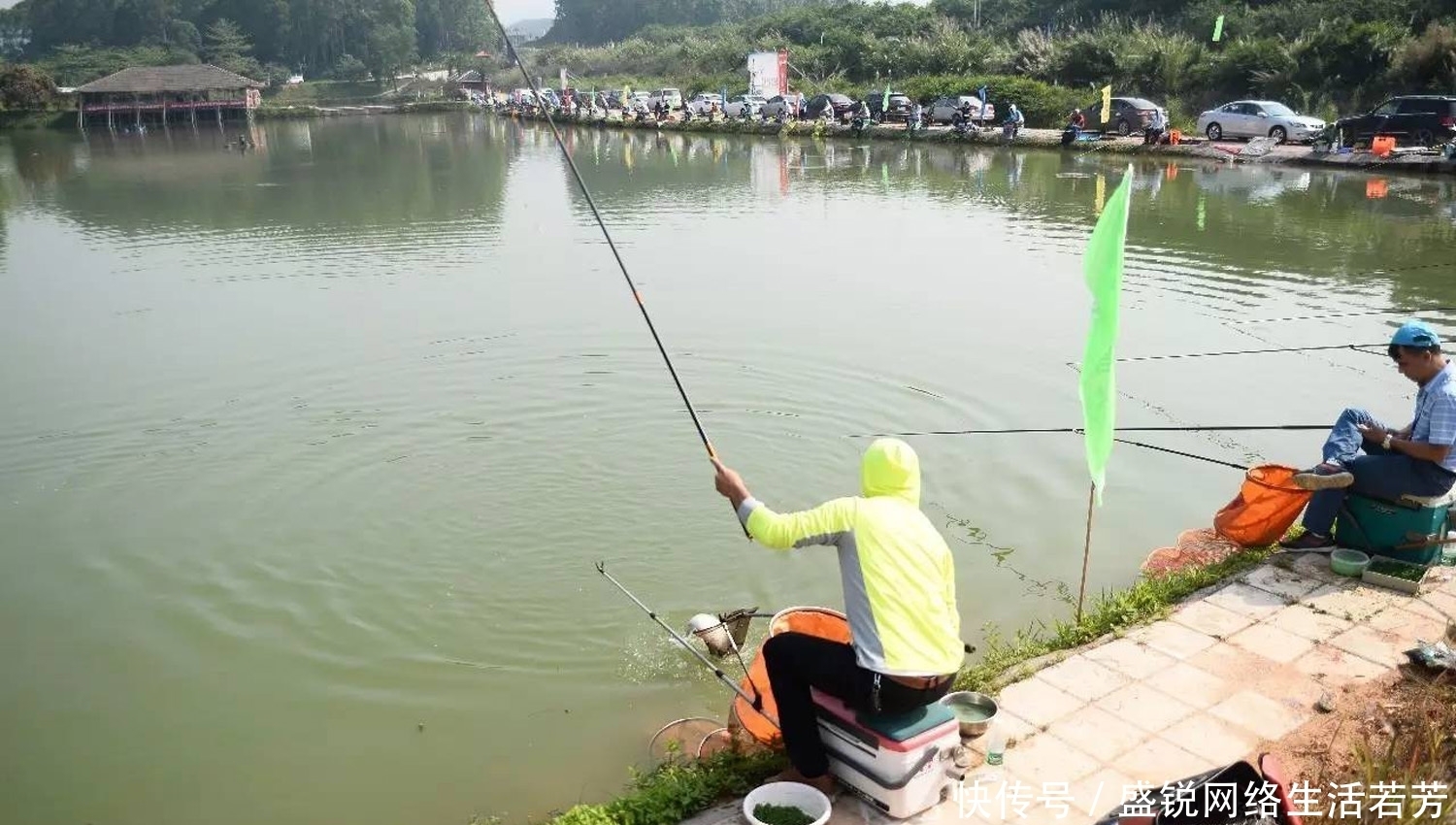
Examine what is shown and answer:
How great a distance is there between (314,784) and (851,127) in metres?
36.4

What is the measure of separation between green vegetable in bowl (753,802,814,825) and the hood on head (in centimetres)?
107

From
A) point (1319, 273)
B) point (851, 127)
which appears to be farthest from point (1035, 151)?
point (1319, 273)

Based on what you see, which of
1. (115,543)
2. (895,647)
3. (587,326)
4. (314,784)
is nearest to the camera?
(895,647)

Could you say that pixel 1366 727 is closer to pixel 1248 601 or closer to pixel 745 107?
pixel 1248 601

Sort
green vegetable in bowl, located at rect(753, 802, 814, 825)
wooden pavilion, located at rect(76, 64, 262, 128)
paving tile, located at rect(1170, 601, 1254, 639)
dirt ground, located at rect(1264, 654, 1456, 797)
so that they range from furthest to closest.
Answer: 1. wooden pavilion, located at rect(76, 64, 262, 128)
2. paving tile, located at rect(1170, 601, 1254, 639)
3. dirt ground, located at rect(1264, 654, 1456, 797)
4. green vegetable in bowl, located at rect(753, 802, 814, 825)

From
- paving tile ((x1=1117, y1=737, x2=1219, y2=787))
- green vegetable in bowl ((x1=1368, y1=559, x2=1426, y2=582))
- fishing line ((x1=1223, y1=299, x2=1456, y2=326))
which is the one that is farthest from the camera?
fishing line ((x1=1223, y1=299, x2=1456, y2=326))

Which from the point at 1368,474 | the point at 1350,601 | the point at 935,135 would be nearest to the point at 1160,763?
the point at 1350,601

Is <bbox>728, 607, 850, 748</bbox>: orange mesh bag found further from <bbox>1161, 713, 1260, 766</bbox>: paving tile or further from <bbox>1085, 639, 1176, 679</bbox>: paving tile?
<bbox>1161, 713, 1260, 766</bbox>: paving tile

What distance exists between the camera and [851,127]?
38500 mm

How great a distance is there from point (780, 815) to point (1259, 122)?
29.7 m

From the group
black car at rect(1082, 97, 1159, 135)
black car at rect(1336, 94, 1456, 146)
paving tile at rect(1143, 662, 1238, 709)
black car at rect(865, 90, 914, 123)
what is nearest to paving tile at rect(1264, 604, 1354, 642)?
paving tile at rect(1143, 662, 1238, 709)

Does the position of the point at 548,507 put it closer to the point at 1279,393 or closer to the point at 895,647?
the point at 895,647

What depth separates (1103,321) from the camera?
4621 mm

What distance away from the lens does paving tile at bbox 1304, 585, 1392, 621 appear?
4816 millimetres
